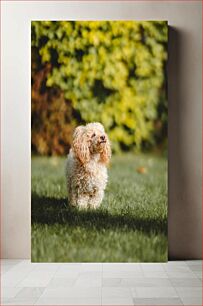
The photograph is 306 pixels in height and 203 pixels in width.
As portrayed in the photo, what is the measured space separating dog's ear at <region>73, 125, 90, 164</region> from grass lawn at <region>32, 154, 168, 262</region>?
181 mm

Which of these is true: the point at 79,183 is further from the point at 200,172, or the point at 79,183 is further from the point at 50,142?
the point at 200,172

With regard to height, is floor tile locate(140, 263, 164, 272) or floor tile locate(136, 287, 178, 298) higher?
floor tile locate(136, 287, 178, 298)

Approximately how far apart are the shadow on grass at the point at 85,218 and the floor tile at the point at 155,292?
3.48 ft

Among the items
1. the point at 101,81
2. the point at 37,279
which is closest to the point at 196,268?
the point at 37,279

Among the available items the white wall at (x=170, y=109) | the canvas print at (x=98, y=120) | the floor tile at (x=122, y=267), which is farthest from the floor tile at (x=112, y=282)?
the white wall at (x=170, y=109)

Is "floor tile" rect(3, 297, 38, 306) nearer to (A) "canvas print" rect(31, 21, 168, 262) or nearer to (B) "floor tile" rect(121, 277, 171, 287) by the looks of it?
(B) "floor tile" rect(121, 277, 171, 287)

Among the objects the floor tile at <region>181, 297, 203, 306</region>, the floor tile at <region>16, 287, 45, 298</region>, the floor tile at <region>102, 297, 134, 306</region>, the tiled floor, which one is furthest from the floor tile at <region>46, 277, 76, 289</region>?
the floor tile at <region>181, 297, 203, 306</region>

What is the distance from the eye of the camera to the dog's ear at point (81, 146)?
5.06 metres

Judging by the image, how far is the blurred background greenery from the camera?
513 cm

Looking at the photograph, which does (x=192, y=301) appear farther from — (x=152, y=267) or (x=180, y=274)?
(x=152, y=267)

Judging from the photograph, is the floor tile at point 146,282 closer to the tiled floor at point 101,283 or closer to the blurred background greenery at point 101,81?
the tiled floor at point 101,283

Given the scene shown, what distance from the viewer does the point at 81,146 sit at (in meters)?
5.07

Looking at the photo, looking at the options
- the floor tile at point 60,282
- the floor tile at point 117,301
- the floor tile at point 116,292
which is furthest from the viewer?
the floor tile at point 60,282

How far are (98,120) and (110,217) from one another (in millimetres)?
937
